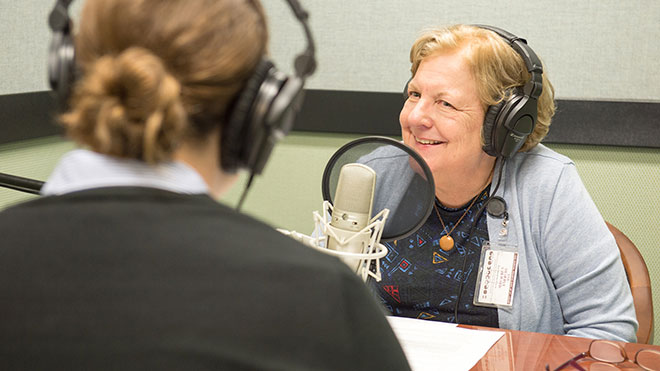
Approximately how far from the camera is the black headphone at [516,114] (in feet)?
4.36

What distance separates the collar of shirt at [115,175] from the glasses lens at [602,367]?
0.75m

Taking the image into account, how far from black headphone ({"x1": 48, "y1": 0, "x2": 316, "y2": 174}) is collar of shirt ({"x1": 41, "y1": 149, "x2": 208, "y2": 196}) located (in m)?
0.07

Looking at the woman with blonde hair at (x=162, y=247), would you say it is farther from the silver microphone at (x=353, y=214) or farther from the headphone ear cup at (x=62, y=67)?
the silver microphone at (x=353, y=214)

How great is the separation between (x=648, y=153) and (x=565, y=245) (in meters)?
0.87

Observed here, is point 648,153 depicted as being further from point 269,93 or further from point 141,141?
point 141,141

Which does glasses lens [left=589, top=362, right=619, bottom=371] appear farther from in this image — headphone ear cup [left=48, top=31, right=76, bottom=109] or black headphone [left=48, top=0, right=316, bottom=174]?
headphone ear cup [left=48, top=31, right=76, bottom=109]

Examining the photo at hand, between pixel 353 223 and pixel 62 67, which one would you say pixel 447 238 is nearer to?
pixel 353 223

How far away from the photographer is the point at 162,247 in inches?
19.0

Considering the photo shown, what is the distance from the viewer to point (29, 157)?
2080 mm

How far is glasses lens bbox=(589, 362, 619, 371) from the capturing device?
39.2 inches

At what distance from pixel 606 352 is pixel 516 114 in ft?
1.72

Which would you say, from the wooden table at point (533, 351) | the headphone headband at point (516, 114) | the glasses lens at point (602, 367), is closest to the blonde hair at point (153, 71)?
the wooden table at point (533, 351)

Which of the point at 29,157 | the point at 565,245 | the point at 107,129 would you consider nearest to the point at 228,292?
the point at 107,129

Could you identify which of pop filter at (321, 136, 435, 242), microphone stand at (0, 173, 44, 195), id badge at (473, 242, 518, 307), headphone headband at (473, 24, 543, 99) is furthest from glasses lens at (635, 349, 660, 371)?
microphone stand at (0, 173, 44, 195)
